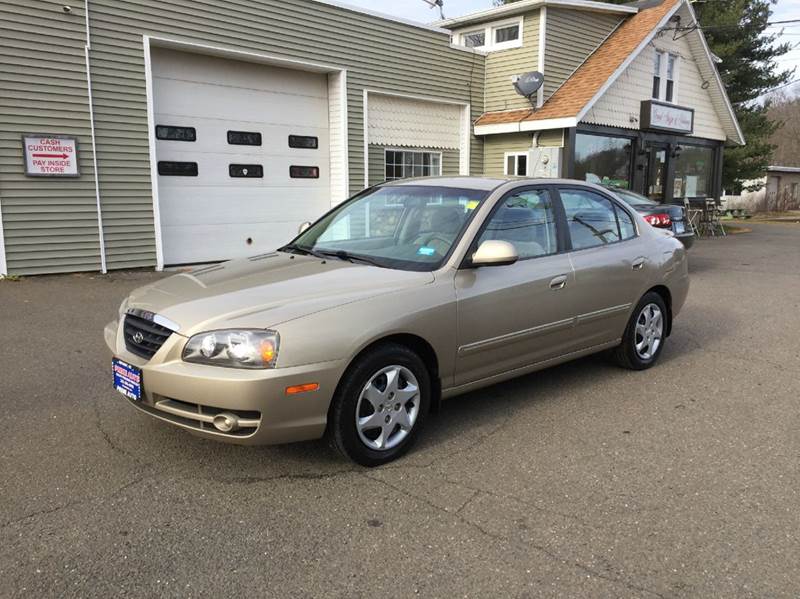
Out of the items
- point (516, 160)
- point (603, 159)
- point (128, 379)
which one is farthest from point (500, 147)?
point (128, 379)

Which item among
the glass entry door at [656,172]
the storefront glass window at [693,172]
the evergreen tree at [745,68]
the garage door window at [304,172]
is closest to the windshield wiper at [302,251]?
the garage door window at [304,172]

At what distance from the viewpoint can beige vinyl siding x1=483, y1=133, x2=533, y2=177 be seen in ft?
51.5

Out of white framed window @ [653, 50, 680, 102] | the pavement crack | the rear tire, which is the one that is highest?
white framed window @ [653, 50, 680, 102]

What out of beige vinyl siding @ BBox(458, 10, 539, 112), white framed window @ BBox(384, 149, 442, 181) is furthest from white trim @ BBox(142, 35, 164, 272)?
beige vinyl siding @ BBox(458, 10, 539, 112)

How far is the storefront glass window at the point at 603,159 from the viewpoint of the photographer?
51.4 ft

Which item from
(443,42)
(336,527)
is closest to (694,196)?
(443,42)

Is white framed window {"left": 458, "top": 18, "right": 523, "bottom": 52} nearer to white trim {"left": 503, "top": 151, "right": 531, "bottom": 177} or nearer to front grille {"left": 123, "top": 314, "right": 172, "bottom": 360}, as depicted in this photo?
white trim {"left": 503, "top": 151, "right": 531, "bottom": 177}

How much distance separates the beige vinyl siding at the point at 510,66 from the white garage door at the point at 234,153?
4.75m

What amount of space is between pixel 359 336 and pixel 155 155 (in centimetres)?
829

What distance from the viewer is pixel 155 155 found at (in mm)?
10523

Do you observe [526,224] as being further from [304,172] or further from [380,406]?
[304,172]

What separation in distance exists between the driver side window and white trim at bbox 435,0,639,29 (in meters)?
11.7

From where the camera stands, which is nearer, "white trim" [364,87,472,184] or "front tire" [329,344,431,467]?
"front tire" [329,344,431,467]

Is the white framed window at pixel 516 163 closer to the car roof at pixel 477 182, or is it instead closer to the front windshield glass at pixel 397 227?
the car roof at pixel 477 182
